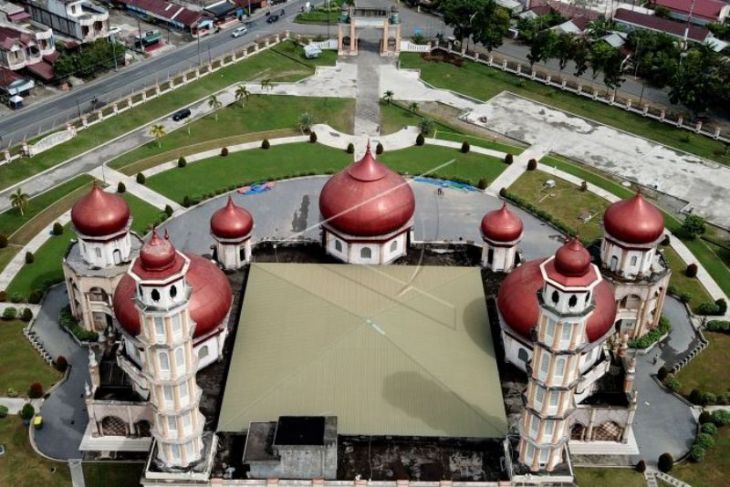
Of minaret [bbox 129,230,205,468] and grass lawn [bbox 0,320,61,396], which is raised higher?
minaret [bbox 129,230,205,468]

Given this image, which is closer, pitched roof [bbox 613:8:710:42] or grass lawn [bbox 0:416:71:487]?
grass lawn [bbox 0:416:71:487]

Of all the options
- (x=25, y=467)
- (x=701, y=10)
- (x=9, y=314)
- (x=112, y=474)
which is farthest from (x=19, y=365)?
(x=701, y=10)

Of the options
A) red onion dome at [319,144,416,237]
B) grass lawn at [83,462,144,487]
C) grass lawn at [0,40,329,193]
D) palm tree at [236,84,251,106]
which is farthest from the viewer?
palm tree at [236,84,251,106]

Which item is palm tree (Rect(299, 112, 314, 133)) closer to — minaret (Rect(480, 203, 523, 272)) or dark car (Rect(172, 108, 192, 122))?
dark car (Rect(172, 108, 192, 122))

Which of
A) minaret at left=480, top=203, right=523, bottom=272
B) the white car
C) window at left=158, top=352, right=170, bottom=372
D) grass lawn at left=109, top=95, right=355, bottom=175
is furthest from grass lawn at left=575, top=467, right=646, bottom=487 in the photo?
the white car

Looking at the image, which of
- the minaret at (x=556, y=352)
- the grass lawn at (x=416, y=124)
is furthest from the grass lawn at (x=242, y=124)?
the minaret at (x=556, y=352)

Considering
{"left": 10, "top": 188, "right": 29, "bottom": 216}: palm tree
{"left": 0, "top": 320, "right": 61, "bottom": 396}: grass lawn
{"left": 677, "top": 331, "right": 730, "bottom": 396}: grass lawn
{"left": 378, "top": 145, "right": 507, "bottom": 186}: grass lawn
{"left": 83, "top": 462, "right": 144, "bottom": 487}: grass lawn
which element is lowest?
{"left": 83, "top": 462, "right": 144, "bottom": 487}: grass lawn
